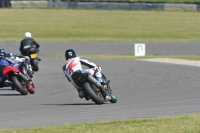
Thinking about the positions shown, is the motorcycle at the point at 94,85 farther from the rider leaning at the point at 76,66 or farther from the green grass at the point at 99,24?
the green grass at the point at 99,24

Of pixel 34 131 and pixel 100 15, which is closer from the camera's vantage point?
pixel 34 131

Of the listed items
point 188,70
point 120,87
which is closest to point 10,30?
point 188,70

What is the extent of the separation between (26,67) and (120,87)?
8.63 ft

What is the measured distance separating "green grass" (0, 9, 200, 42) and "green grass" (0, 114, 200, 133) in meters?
33.8

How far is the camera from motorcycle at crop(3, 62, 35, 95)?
616 inches

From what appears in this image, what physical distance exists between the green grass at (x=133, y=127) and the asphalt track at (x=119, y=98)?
846mm

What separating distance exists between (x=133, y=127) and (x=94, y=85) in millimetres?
4150

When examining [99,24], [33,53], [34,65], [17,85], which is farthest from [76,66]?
[99,24]

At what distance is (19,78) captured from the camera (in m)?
16.0

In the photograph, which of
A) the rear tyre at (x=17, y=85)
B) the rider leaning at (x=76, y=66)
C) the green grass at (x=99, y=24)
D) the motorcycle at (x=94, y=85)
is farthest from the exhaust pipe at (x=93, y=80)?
the green grass at (x=99, y=24)

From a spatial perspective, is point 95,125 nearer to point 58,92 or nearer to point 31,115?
point 31,115

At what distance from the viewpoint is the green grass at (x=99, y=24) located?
45594mm

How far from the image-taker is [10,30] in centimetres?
4697

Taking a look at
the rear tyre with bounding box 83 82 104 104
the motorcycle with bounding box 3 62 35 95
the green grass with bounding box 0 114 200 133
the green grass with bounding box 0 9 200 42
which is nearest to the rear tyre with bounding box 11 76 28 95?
the motorcycle with bounding box 3 62 35 95
